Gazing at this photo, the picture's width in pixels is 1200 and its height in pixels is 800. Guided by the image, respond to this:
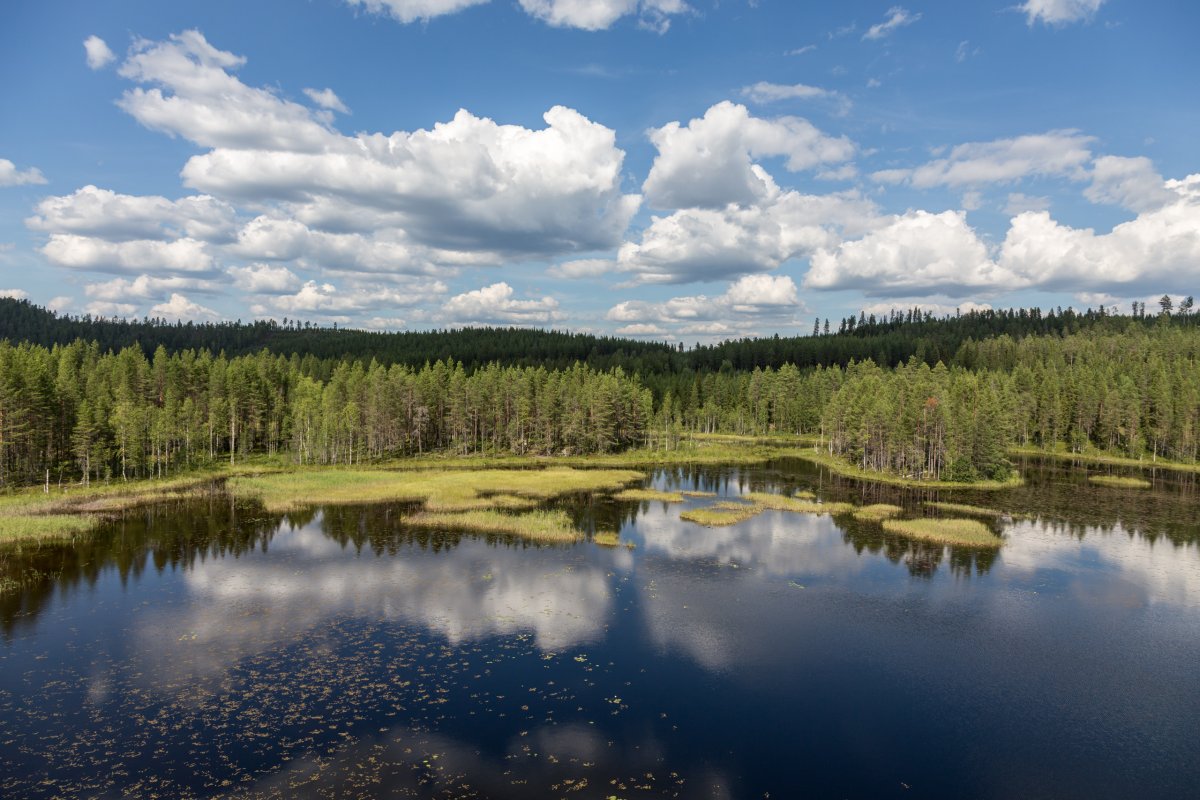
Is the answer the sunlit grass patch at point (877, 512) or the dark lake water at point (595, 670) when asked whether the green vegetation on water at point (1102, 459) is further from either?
the dark lake water at point (595, 670)

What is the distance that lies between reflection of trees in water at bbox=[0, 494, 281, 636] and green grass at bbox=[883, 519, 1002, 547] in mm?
60344

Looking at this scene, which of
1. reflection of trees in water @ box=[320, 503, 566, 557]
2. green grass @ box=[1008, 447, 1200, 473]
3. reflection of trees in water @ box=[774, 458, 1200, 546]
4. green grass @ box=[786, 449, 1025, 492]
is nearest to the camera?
reflection of trees in water @ box=[320, 503, 566, 557]

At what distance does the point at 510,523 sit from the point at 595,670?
33051 mm

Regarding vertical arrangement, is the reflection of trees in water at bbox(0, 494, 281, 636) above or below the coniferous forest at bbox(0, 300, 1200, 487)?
below

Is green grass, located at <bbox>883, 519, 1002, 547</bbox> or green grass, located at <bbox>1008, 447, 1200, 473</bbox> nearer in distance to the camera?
green grass, located at <bbox>883, 519, 1002, 547</bbox>

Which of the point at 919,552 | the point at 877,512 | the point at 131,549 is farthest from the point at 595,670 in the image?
the point at 877,512

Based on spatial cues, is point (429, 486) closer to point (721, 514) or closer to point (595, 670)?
point (721, 514)

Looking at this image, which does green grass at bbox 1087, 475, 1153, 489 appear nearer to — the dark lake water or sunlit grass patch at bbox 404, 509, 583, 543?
the dark lake water

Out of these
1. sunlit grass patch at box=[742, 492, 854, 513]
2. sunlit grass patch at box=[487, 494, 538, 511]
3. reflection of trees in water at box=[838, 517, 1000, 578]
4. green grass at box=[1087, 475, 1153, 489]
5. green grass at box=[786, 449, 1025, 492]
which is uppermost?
reflection of trees in water at box=[838, 517, 1000, 578]

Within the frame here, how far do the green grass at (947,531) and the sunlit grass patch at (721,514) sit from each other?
1421cm

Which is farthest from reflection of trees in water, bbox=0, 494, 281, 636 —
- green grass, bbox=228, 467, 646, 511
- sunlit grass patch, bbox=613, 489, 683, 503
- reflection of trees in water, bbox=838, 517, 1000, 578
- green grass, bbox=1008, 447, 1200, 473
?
green grass, bbox=1008, 447, 1200, 473

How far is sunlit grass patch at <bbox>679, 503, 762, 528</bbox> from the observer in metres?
67.8

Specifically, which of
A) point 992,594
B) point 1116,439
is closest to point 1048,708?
point 992,594

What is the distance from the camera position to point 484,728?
27031mm
